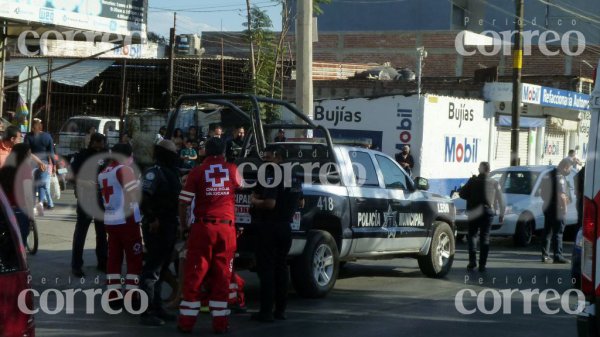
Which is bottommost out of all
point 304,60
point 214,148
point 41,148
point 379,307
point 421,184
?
point 379,307

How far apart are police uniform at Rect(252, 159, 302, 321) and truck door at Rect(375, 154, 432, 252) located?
122 inches

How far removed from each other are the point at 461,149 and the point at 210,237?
55.4 ft

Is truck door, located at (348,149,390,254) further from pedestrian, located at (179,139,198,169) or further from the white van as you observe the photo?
the white van

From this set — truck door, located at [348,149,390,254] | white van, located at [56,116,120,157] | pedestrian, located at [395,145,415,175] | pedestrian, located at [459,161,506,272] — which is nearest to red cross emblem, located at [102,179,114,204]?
truck door, located at [348,149,390,254]

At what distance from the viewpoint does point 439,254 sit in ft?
45.2

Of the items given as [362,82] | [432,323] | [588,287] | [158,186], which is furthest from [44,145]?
[362,82]

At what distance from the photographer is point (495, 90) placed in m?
28.8

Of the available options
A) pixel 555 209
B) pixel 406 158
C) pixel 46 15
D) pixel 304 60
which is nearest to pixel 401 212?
pixel 555 209

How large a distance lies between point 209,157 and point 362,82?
25074mm

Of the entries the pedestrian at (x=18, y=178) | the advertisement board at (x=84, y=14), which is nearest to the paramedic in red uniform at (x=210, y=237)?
the pedestrian at (x=18, y=178)

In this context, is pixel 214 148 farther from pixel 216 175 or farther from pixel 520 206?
pixel 520 206

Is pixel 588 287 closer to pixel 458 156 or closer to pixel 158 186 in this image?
pixel 158 186

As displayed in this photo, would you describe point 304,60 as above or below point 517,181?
above

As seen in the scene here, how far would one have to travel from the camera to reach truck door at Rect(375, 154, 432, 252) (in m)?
12.9
